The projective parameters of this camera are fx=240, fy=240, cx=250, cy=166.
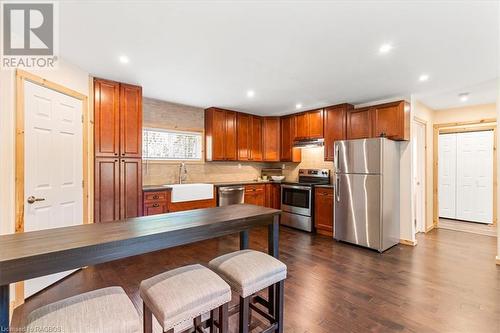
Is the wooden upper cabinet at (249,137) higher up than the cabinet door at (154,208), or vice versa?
the wooden upper cabinet at (249,137)

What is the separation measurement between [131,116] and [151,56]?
3.86ft

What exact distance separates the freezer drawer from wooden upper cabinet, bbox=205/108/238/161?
2233mm

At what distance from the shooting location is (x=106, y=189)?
10.5ft

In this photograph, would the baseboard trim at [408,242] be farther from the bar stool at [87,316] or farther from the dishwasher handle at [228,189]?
the bar stool at [87,316]

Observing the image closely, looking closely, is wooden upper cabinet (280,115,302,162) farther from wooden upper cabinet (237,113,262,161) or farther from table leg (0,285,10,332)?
table leg (0,285,10,332)

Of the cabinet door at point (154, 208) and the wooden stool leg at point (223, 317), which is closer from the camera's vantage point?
the wooden stool leg at point (223, 317)

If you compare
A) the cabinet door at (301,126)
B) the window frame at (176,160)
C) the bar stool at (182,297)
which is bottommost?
the bar stool at (182,297)

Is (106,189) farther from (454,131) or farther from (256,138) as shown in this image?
(454,131)

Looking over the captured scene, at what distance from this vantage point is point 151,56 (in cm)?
258

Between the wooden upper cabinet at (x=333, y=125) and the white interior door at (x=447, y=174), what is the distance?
3.16 meters

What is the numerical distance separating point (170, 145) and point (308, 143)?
9.20 ft

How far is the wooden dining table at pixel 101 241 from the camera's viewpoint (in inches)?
43.0

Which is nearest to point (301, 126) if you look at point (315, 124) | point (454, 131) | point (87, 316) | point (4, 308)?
point (315, 124)

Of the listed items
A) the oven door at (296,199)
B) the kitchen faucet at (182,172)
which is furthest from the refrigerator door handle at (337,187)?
the kitchen faucet at (182,172)
